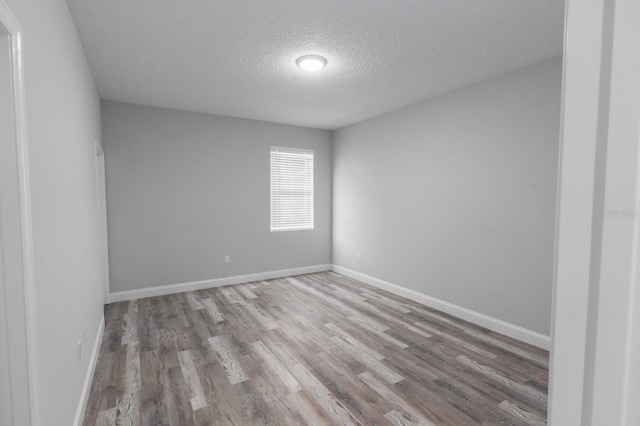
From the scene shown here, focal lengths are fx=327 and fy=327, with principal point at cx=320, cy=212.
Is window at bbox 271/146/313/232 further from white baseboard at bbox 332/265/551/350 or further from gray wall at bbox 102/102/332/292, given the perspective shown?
white baseboard at bbox 332/265/551/350

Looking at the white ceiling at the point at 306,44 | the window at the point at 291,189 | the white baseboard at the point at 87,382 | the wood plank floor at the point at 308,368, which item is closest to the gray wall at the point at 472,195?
the white ceiling at the point at 306,44

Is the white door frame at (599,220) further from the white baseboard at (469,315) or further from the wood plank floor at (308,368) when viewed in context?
the white baseboard at (469,315)

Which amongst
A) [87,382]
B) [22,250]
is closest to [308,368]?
[87,382]

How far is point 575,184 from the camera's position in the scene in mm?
340

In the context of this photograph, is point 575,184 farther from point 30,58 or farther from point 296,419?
point 296,419

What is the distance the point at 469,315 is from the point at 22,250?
148 inches

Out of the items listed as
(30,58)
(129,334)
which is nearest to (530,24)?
(30,58)

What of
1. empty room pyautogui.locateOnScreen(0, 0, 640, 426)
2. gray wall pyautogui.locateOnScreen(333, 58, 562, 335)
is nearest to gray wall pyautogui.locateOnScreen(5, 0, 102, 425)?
empty room pyautogui.locateOnScreen(0, 0, 640, 426)

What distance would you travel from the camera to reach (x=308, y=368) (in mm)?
2643

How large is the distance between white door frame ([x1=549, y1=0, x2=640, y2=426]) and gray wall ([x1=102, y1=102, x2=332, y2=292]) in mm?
4815

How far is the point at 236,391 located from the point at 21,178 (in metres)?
1.88

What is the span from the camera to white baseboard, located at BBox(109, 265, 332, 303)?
429 cm

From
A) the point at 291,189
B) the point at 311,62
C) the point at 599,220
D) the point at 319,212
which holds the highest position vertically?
the point at 311,62

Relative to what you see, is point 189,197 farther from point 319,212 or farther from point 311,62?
point 311,62
